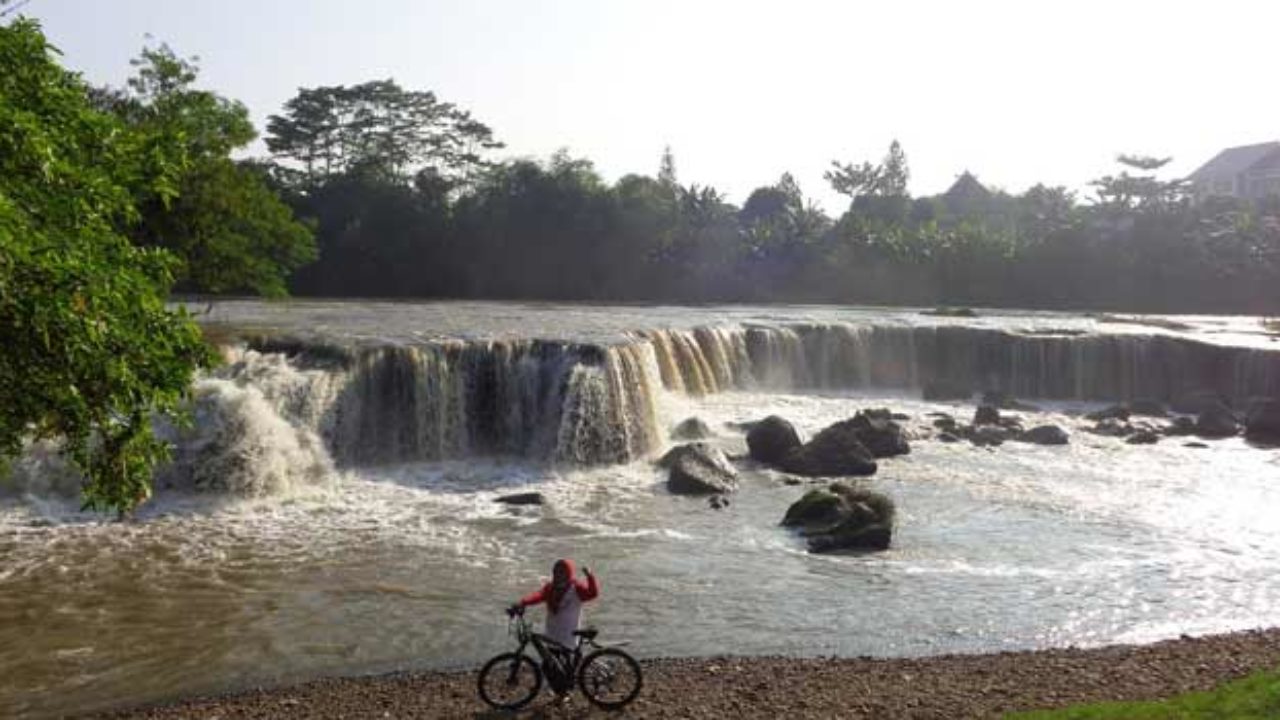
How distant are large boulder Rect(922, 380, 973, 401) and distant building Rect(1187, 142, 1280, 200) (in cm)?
5647

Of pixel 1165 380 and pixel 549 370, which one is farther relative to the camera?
pixel 1165 380

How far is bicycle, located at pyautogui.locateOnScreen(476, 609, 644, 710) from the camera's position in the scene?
1052 cm

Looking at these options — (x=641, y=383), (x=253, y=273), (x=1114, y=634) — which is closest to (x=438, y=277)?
(x=253, y=273)

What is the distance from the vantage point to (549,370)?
87.5 ft

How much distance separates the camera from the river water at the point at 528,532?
1372cm

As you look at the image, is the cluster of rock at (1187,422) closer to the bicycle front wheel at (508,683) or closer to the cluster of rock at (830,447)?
the cluster of rock at (830,447)

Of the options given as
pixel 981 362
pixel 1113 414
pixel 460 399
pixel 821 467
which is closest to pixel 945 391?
pixel 981 362

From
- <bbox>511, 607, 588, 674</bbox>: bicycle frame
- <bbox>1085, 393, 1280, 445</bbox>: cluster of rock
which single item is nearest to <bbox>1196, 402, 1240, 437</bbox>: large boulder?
<bbox>1085, 393, 1280, 445</bbox>: cluster of rock

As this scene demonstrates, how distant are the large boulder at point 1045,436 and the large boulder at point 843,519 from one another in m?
10.8

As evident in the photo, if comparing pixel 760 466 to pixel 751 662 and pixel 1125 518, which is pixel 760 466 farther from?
pixel 751 662

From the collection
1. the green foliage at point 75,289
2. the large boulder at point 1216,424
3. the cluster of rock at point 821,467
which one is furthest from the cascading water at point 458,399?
the green foliage at point 75,289

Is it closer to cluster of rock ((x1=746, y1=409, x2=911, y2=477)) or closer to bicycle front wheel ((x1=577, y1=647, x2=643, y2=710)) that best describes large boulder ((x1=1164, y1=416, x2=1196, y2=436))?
cluster of rock ((x1=746, y1=409, x2=911, y2=477))

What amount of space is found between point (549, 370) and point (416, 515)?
7271 mm

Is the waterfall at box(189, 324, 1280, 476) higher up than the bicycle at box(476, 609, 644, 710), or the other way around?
the waterfall at box(189, 324, 1280, 476)
